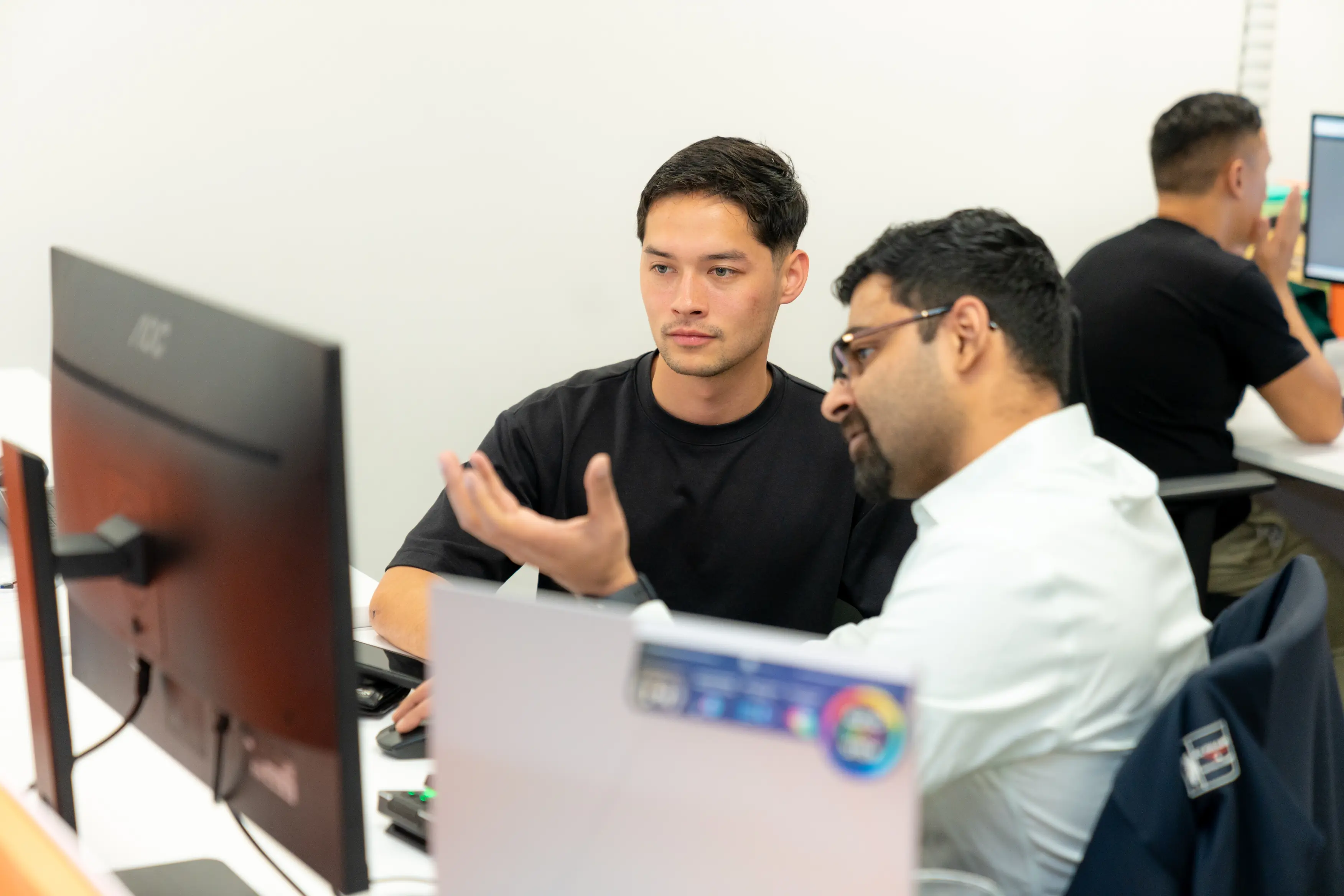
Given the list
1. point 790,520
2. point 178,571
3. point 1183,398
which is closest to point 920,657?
point 178,571

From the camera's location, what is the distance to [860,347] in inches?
54.2

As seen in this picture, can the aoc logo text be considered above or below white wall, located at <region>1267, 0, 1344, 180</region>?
below

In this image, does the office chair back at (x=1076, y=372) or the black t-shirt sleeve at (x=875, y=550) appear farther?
the office chair back at (x=1076, y=372)

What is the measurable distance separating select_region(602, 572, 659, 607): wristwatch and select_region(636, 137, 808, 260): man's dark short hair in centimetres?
78

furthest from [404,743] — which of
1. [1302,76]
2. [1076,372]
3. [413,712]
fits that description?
[1302,76]

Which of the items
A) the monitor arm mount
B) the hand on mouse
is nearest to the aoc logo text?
the monitor arm mount

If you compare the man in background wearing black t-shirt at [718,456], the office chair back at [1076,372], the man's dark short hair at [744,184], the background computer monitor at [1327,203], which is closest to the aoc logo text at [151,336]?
the man in background wearing black t-shirt at [718,456]

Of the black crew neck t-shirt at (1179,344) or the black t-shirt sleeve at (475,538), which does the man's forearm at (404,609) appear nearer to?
the black t-shirt sleeve at (475,538)

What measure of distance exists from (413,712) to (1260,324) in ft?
6.15

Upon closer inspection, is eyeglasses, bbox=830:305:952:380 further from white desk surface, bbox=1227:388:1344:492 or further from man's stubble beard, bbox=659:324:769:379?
white desk surface, bbox=1227:388:1344:492

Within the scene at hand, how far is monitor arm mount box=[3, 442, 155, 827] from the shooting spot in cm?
99

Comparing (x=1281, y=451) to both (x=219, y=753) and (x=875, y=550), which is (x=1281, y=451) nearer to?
(x=875, y=550)

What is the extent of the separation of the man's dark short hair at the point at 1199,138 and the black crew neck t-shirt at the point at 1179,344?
119 millimetres

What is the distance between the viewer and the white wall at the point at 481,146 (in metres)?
2.54
